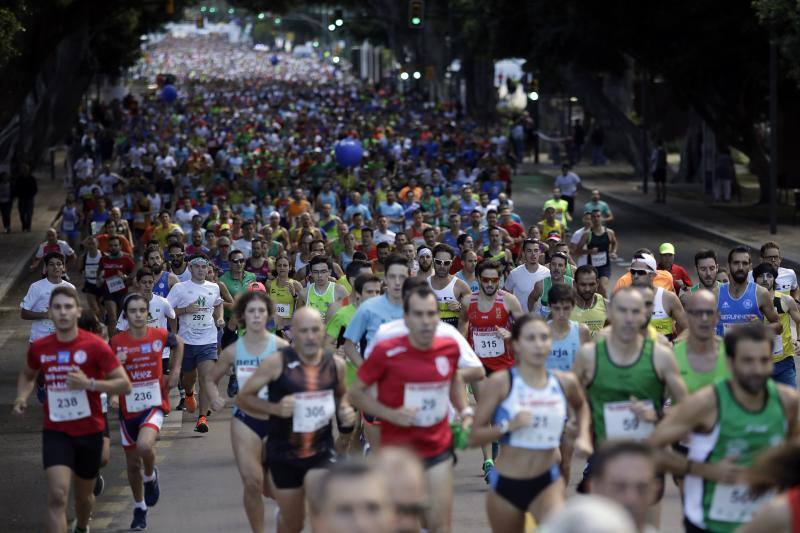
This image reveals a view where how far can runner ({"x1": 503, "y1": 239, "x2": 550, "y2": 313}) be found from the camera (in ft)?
53.5

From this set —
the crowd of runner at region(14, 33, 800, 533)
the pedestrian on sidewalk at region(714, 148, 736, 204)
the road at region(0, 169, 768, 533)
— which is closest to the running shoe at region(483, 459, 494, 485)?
the road at region(0, 169, 768, 533)

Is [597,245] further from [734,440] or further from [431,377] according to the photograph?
[734,440]

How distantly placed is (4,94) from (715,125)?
1739 centimetres

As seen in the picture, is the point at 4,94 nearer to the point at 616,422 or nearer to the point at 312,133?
the point at 312,133

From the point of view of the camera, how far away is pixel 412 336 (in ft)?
30.0

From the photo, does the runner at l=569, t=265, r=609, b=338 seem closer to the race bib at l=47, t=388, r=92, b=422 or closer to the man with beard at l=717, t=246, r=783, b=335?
the man with beard at l=717, t=246, r=783, b=335

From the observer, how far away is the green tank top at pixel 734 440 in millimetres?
7695

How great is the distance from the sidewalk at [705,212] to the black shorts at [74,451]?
19826 millimetres

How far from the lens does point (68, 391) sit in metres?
10.5

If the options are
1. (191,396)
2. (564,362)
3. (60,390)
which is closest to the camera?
(60,390)

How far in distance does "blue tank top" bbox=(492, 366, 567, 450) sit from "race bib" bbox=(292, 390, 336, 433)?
129 cm

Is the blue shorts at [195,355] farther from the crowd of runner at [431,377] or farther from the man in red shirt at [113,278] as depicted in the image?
the man in red shirt at [113,278]

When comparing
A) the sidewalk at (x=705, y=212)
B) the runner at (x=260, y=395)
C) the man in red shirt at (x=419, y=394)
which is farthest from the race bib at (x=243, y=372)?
the sidewalk at (x=705, y=212)

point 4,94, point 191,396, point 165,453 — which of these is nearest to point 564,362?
point 165,453
